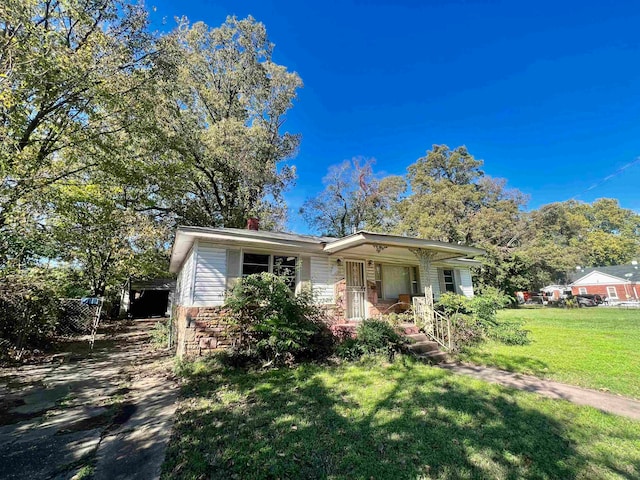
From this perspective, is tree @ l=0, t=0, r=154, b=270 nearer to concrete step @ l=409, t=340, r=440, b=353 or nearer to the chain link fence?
the chain link fence

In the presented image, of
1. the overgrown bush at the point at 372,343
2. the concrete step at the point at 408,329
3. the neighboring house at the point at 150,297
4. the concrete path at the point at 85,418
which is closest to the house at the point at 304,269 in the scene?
the overgrown bush at the point at 372,343

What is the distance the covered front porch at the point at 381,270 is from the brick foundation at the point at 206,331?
358 cm

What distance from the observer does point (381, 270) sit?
11484 millimetres

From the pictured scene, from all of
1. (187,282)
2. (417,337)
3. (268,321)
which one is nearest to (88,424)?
(268,321)

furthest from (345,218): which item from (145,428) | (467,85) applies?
(145,428)

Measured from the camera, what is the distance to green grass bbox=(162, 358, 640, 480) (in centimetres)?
282

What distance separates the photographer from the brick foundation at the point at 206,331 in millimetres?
6852

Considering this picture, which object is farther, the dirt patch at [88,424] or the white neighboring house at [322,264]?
the white neighboring house at [322,264]

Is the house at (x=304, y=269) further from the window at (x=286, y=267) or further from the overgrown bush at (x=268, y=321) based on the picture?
the overgrown bush at (x=268, y=321)

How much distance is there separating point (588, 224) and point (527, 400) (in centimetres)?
6385

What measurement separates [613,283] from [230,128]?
158 ft

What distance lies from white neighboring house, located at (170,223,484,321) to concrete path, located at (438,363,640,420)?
10.8 feet

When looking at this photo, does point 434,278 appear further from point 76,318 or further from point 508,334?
point 76,318

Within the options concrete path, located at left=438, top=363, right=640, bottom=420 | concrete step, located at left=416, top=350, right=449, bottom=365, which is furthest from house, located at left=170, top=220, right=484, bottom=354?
concrete path, located at left=438, top=363, right=640, bottom=420
